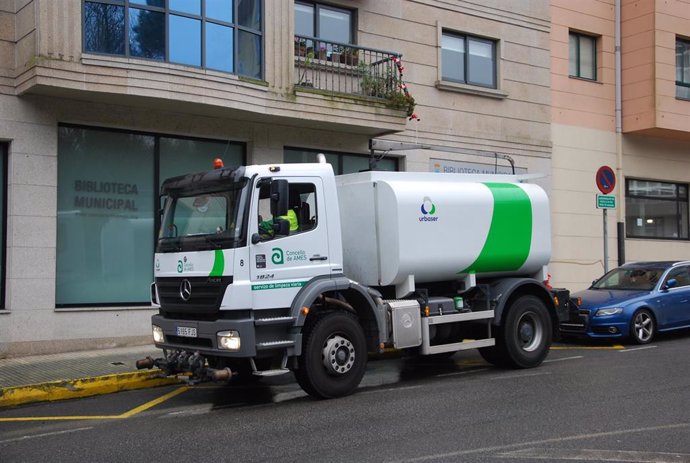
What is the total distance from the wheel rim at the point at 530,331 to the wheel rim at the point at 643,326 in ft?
9.82

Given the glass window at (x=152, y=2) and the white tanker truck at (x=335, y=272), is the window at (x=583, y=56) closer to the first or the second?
the white tanker truck at (x=335, y=272)

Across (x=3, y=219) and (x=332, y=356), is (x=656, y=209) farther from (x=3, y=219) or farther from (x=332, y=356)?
(x=3, y=219)

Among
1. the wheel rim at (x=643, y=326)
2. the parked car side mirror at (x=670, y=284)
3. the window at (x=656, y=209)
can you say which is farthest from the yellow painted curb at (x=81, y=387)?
the window at (x=656, y=209)

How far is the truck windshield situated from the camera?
819 centimetres

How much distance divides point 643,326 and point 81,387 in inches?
366

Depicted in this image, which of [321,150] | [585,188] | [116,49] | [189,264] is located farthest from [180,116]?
[585,188]

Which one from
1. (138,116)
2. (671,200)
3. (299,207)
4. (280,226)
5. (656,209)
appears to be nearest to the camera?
(280,226)

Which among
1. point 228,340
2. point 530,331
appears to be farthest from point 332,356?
point 530,331

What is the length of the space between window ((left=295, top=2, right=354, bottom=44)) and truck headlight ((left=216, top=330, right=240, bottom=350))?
342 inches

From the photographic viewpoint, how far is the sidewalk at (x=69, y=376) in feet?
30.3

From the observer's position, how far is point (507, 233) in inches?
418

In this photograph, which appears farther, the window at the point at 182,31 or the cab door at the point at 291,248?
the window at the point at 182,31

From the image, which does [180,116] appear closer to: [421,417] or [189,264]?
[189,264]

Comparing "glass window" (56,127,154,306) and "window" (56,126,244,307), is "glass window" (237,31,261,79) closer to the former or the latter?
"window" (56,126,244,307)
